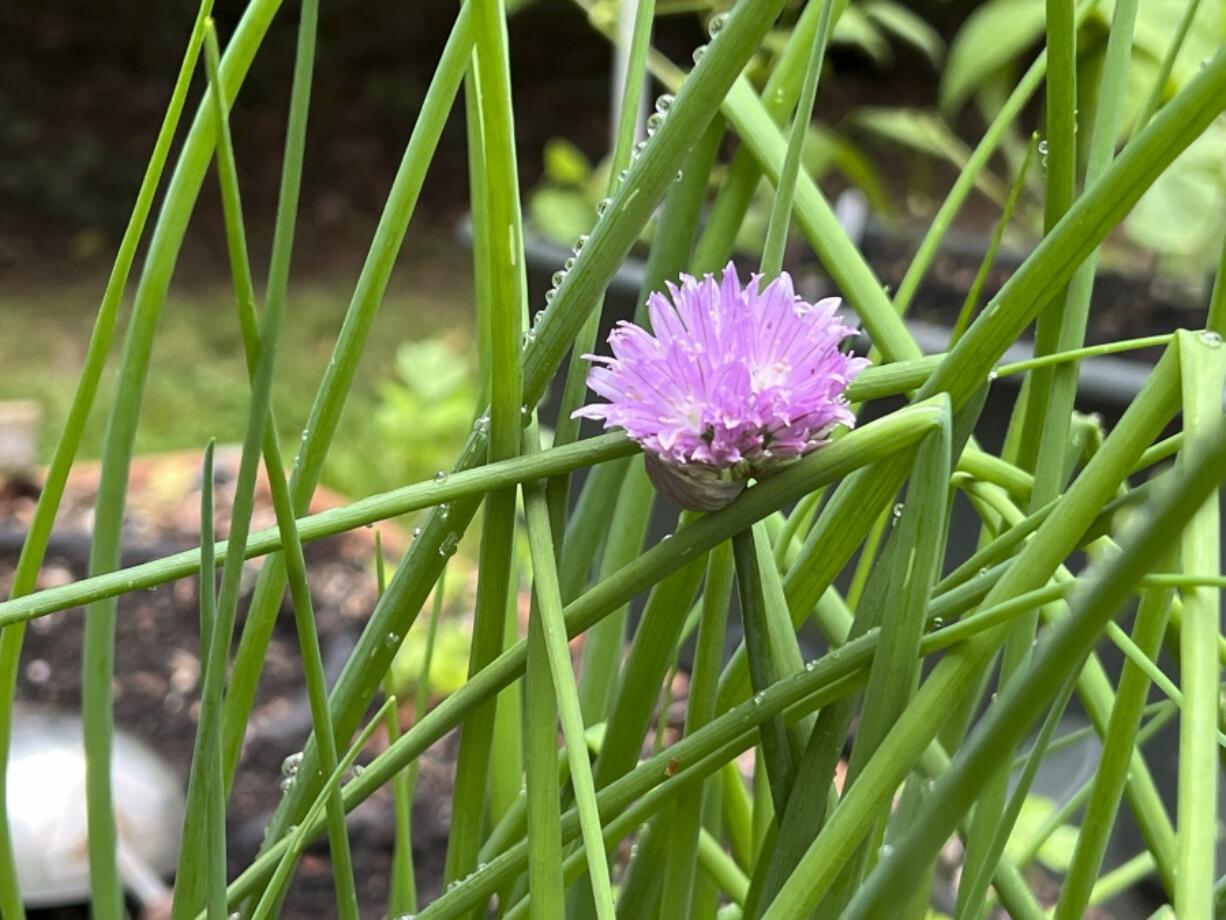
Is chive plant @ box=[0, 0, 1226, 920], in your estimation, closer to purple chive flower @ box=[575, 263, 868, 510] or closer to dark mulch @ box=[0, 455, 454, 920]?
purple chive flower @ box=[575, 263, 868, 510]

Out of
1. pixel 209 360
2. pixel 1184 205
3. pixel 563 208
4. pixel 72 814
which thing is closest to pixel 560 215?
pixel 563 208

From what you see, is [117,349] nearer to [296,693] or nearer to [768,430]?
[296,693]

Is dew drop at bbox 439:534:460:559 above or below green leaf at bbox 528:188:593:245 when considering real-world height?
below

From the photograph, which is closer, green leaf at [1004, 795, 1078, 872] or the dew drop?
the dew drop

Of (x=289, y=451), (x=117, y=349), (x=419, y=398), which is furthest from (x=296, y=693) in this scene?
(x=117, y=349)

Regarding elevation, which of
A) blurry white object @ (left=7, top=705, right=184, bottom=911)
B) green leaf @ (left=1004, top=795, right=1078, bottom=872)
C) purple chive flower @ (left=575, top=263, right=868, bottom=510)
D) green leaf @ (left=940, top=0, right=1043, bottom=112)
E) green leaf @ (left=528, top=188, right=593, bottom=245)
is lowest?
green leaf @ (left=1004, top=795, right=1078, bottom=872)

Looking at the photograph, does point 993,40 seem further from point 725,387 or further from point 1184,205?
point 725,387

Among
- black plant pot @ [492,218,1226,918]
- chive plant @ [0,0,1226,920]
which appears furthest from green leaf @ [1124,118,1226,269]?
chive plant @ [0,0,1226,920]
